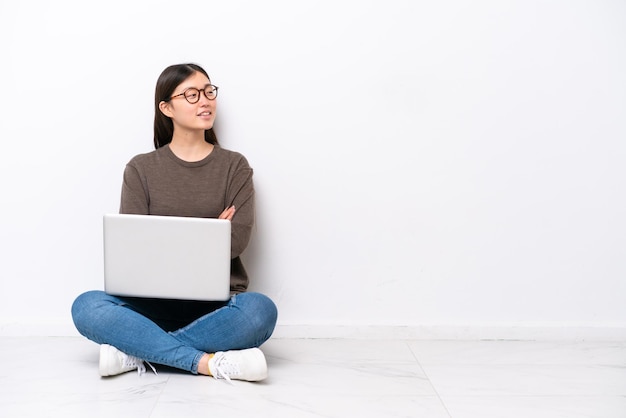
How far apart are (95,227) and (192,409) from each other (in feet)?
2.85

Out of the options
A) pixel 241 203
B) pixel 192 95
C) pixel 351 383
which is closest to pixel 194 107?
pixel 192 95

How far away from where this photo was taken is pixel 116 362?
2.06 metres

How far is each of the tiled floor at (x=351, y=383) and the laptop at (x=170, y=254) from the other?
23cm

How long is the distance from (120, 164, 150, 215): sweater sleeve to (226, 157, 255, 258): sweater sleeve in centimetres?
24

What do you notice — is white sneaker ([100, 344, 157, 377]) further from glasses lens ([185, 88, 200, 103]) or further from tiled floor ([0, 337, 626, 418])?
glasses lens ([185, 88, 200, 103])

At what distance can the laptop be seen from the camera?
2033mm

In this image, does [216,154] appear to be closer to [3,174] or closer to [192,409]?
[3,174]

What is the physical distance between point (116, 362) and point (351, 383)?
60 centimetres

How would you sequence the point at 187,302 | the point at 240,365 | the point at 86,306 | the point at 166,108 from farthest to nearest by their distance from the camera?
the point at 166,108
the point at 187,302
the point at 86,306
the point at 240,365

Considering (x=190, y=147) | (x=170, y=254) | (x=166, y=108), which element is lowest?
(x=170, y=254)

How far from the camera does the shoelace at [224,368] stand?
2037 millimetres

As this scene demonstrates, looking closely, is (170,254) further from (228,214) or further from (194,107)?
(194,107)

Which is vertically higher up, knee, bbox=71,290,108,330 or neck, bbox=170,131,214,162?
neck, bbox=170,131,214,162

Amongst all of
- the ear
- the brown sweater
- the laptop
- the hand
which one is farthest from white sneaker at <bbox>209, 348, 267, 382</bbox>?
the ear
